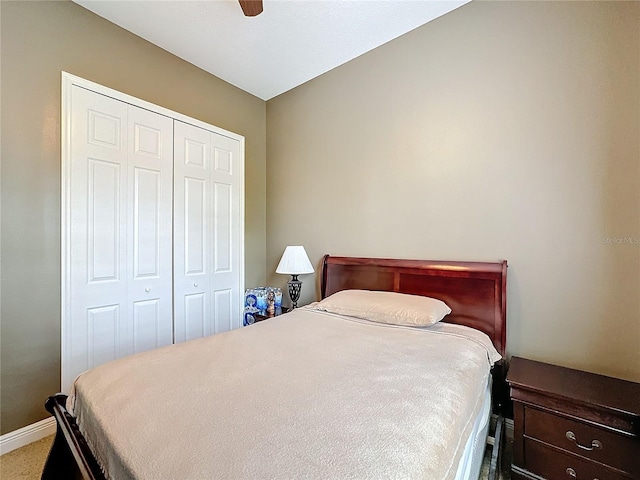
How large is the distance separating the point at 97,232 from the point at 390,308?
7.16 feet

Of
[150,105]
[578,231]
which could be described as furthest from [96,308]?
[578,231]

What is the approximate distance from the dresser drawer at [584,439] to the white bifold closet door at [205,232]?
2579mm

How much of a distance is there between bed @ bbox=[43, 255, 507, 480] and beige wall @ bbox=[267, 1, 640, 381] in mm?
317

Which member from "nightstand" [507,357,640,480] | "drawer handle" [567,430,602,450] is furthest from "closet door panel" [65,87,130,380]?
"drawer handle" [567,430,602,450]

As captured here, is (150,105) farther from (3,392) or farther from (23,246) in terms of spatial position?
(3,392)

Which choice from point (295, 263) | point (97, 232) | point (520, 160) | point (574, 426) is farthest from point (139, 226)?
point (574, 426)

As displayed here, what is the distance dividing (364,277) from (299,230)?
96 cm

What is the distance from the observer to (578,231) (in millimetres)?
1661

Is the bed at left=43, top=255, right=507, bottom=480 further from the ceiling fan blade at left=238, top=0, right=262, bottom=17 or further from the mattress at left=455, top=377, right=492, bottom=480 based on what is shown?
the ceiling fan blade at left=238, top=0, right=262, bottom=17

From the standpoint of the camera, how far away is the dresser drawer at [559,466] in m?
1.24

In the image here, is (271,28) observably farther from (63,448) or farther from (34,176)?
(63,448)

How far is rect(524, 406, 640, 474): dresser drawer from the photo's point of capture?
1.19m

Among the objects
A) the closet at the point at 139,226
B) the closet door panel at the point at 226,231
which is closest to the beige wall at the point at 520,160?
the closet door panel at the point at 226,231

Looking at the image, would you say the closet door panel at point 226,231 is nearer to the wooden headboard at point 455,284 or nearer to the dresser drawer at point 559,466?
the wooden headboard at point 455,284
